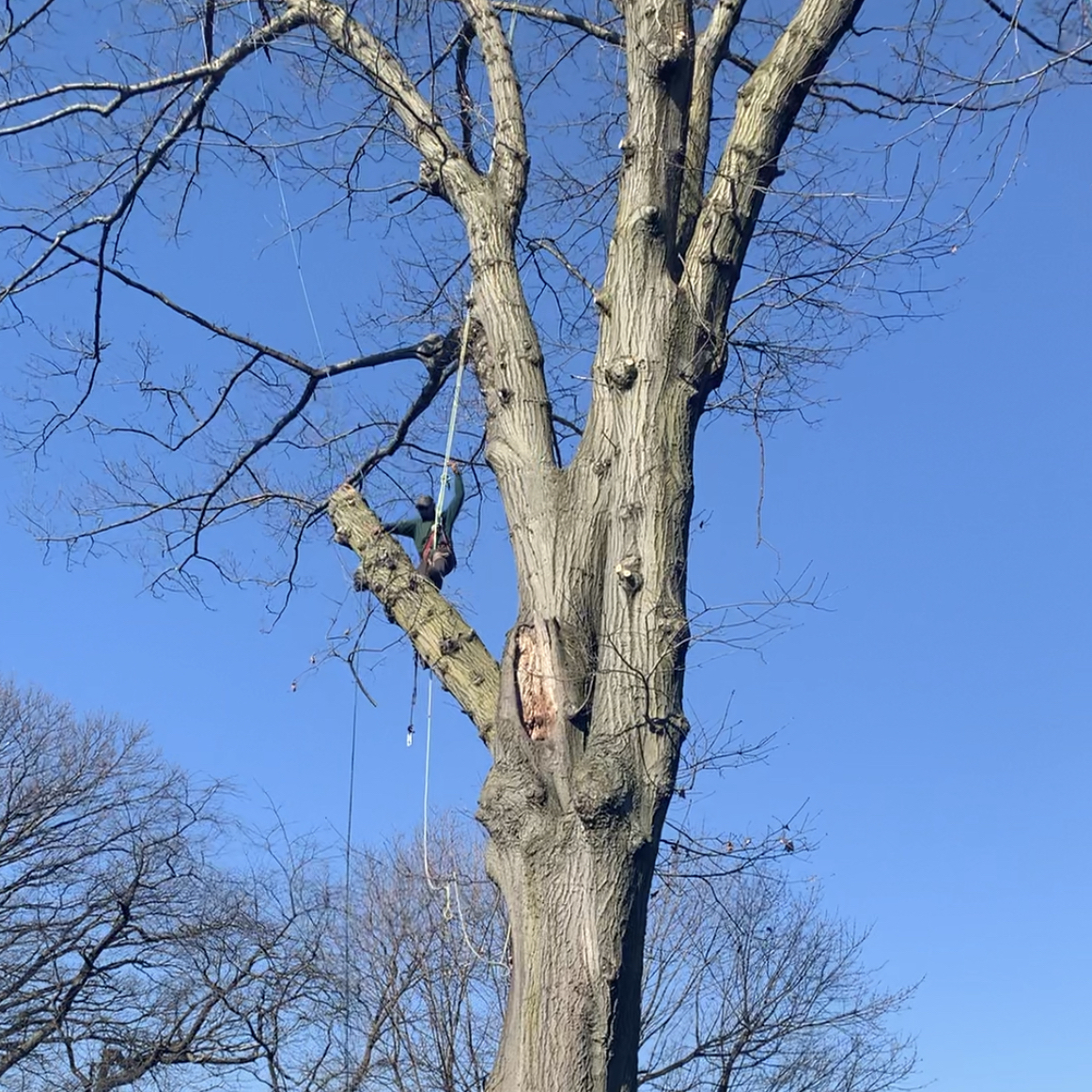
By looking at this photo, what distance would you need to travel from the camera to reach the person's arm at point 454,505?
6.18 meters

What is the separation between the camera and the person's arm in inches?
243

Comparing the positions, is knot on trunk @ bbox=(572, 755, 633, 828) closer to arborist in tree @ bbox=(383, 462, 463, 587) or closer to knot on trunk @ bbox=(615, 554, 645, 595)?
knot on trunk @ bbox=(615, 554, 645, 595)

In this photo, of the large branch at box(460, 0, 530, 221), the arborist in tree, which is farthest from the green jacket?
the large branch at box(460, 0, 530, 221)

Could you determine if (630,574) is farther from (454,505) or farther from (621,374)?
(454,505)

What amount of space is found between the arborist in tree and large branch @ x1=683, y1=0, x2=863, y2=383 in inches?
64.4

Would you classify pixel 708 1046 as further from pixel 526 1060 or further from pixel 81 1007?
pixel 526 1060

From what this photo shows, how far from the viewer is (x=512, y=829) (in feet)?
13.3

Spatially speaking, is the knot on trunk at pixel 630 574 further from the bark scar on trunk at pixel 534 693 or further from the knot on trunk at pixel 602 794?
the knot on trunk at pixel 602 794

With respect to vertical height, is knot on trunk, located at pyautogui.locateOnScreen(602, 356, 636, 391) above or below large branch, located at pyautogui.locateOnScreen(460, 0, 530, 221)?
below

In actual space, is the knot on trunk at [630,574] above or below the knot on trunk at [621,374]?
below

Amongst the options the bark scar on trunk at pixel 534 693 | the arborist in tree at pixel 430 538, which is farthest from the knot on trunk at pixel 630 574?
the arborist in tree at pixel 430 538

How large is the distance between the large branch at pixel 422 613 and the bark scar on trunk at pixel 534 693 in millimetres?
157

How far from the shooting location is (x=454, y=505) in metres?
6.36

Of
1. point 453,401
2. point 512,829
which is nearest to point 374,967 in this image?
point 453,401
